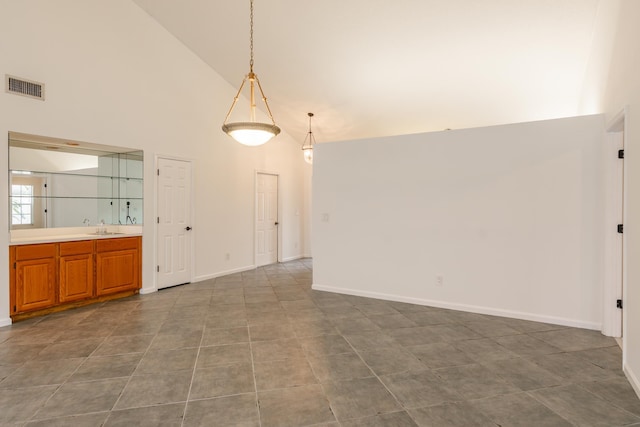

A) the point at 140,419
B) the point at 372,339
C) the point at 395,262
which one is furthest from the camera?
the point at 395,262

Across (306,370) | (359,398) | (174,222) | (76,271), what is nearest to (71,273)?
(76,271)

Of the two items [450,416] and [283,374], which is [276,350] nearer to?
[283,374]

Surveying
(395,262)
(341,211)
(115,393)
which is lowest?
(115,393)

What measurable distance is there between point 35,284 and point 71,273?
1.24 ft

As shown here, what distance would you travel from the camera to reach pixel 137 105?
189 inches

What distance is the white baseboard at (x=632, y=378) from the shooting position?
2.24 metres

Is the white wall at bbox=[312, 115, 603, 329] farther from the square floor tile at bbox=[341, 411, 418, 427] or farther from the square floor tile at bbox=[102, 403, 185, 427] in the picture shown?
the square floor tile at bbox=[102, 403, 185, 427]

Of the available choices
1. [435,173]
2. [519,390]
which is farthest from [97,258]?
[519,390]

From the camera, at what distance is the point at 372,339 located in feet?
10.6

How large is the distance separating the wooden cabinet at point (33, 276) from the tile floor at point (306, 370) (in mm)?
240

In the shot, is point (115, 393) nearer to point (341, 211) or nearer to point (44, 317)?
point (44, 317)

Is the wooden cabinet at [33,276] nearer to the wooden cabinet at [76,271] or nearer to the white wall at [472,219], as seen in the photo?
the wooden cabinet at [76,271]

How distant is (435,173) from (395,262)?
4.34ft

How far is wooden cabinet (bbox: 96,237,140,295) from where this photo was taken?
14.7 ft
